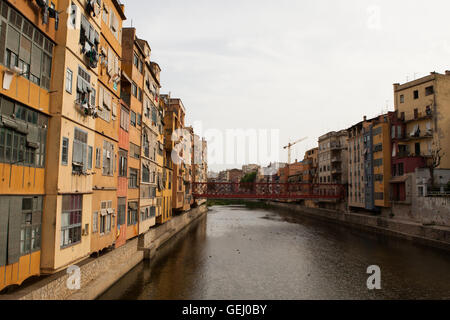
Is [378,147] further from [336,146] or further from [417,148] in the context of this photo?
[336,146]

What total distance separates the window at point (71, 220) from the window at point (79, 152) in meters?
1.36

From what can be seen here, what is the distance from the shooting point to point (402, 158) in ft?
149

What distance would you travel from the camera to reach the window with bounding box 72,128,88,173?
587 inches

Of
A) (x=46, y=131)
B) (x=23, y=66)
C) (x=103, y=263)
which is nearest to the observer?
(x=23, y=66)

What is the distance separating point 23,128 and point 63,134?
2105mm

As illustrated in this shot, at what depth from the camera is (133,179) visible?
80.6ft

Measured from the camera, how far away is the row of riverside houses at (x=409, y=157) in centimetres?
4084

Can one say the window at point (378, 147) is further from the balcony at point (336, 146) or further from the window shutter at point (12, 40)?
the window shutter at point (12, 40)

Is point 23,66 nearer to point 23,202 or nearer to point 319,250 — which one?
point 23,202

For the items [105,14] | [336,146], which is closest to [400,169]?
[336,146]

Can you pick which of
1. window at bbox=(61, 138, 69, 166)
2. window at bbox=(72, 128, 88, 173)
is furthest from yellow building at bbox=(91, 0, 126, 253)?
window at bbox=(61, 138, 69, 166)

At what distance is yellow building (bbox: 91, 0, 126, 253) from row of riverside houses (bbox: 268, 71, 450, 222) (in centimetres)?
3492
